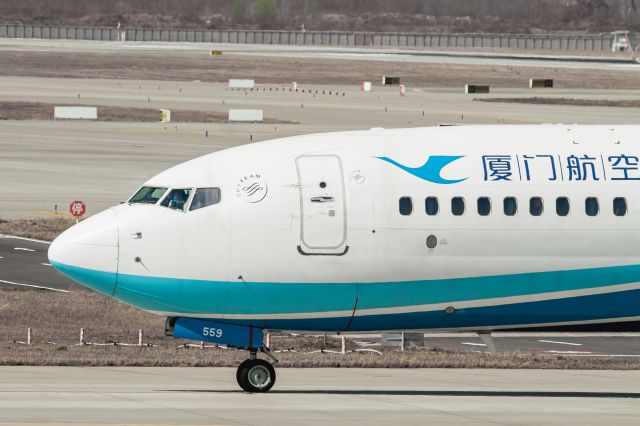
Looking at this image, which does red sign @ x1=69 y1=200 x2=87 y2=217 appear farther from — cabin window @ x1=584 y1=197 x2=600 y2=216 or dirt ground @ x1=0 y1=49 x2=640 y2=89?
dirt ground @ x1=0 y1=49 x2=640 y2=89

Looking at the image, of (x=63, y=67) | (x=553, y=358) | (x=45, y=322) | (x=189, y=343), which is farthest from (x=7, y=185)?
(x=63, y=67)

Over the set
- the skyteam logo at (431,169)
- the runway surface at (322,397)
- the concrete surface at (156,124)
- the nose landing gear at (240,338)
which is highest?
the concrete surface at (156,124)

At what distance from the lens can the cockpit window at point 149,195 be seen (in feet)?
93.2

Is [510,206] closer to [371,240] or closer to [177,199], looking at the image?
[371,240]

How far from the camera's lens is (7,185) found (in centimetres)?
8400

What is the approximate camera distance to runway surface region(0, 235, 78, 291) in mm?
55969

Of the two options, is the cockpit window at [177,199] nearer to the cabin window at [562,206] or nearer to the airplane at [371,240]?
the airplane at [371,240]

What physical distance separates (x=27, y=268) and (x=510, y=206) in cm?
3492

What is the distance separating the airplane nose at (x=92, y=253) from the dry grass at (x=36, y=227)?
40.0m

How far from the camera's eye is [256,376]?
94.4ft

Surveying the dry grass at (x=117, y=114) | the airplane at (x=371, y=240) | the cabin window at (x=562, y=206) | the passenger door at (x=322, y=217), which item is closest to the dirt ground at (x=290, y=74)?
the dry grass at (x=117, y=114)

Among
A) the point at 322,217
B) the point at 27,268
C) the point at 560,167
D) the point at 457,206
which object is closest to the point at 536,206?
the point at 560,167

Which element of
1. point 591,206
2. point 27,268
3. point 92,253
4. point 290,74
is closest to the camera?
point 92,253

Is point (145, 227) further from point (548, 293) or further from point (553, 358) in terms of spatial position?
point (553, 358)
